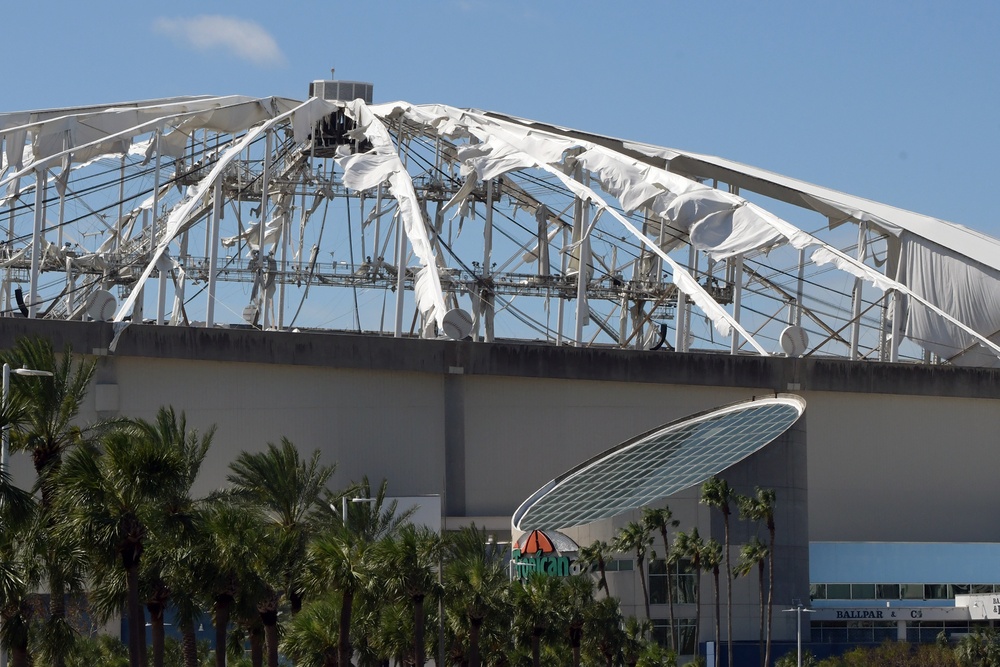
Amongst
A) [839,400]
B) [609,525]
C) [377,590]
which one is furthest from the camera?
[839,400]

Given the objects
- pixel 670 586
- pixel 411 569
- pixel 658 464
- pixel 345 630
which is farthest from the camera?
pixel 658 464

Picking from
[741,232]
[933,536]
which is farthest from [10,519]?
[933,536]

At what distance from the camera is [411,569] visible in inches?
1347

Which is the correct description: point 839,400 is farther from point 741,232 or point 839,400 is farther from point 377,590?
point 377,590

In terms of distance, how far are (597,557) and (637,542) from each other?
4.17 ft

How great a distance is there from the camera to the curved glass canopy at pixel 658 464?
51.2m

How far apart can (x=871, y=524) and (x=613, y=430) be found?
31.9ft

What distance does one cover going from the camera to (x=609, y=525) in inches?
1971

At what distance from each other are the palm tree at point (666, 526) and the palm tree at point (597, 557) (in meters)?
1.38

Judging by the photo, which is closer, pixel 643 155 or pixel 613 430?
pixel 613 430

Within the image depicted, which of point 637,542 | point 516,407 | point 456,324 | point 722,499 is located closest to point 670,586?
point 637,542

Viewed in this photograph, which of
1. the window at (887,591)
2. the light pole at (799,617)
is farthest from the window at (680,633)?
the window at (887,591)

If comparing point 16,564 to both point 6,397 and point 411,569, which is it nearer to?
point 6,397

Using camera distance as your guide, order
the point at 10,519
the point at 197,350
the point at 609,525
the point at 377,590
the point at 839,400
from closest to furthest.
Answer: the point at 10,519 → the point at 377,590 → the point at 609,525 → the point at 197,350 → the point at 839,400
